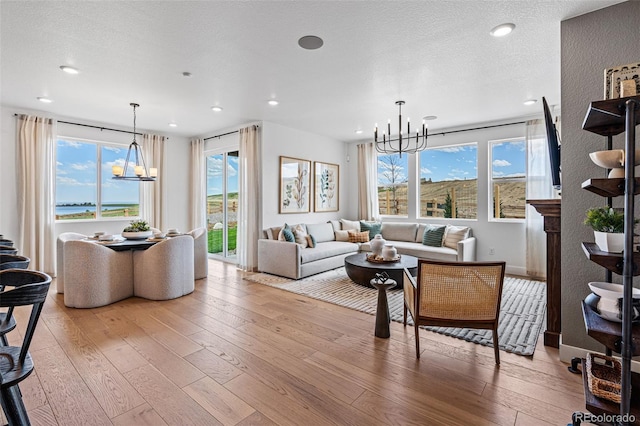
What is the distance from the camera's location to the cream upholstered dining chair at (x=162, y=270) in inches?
154

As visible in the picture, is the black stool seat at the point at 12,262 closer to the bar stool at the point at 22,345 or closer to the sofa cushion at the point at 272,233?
the bar stool at the point at 22,345

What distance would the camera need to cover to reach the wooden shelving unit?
54.1 inches

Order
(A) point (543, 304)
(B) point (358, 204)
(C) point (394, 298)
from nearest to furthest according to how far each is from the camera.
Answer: (A) point (543, 304), (C) point (394, 298), (B) point (358, 204)

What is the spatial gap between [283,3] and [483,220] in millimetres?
4984

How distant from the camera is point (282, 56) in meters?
3.07

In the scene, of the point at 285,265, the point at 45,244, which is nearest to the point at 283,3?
the point at 285,265

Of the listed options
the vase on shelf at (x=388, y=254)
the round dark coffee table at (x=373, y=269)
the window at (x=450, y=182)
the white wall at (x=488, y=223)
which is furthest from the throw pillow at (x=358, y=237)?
the vase on shelf at (x=388, y=254)

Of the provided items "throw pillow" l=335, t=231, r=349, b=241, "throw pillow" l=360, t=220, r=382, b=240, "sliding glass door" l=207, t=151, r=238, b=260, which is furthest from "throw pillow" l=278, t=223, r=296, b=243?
"throw pillow" l=360, t=220, r=382, b=240

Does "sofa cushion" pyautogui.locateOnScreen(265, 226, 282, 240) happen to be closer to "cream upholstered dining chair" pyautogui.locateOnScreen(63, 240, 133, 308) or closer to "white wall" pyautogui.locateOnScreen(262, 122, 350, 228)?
"white wall" pyautogui.locateOnScreen(262, 122, 350, 228)

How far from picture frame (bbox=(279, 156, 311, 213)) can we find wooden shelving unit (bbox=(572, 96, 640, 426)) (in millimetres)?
4676

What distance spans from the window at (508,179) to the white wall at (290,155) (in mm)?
2909

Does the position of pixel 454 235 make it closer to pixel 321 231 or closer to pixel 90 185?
pixel 321 231

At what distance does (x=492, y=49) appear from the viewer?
2.93 m

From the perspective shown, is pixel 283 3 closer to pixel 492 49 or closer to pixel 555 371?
pixel 492 49
